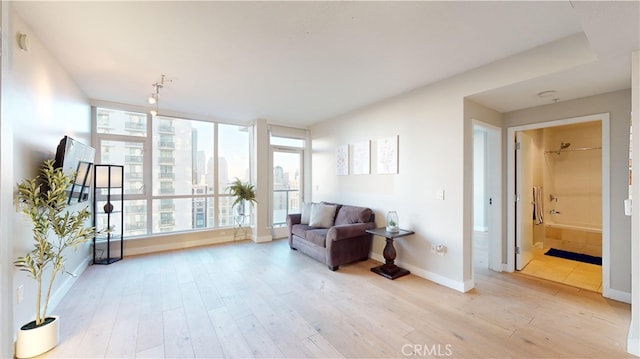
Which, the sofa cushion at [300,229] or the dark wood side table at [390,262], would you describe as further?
the sofa cushion at [300,229]

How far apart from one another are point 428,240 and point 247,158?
3970 millimetres

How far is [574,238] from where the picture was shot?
466 cm

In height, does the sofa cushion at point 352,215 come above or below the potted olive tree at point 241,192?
below

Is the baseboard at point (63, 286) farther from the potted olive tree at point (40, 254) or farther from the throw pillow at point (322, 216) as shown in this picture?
the throw pillow at point (322, 216)

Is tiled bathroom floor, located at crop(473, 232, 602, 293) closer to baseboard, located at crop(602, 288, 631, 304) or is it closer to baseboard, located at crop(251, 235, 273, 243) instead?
baseboard, located at crop(602, 288, 631, 304)

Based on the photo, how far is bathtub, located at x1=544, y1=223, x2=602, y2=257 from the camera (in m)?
4.40

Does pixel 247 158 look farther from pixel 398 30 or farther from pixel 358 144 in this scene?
pixel 398 30

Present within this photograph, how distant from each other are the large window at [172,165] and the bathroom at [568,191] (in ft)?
18.3

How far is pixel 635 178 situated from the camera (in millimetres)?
1871

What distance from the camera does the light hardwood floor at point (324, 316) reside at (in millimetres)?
1936

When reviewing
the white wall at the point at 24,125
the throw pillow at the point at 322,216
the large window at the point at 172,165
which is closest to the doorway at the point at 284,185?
the large window at the point at 172,165

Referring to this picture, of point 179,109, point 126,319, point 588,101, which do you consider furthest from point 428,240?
point 179,109

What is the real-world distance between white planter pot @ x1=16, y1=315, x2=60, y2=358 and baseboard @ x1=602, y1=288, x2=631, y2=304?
5.17 meters

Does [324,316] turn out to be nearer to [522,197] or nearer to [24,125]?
[24,125]
